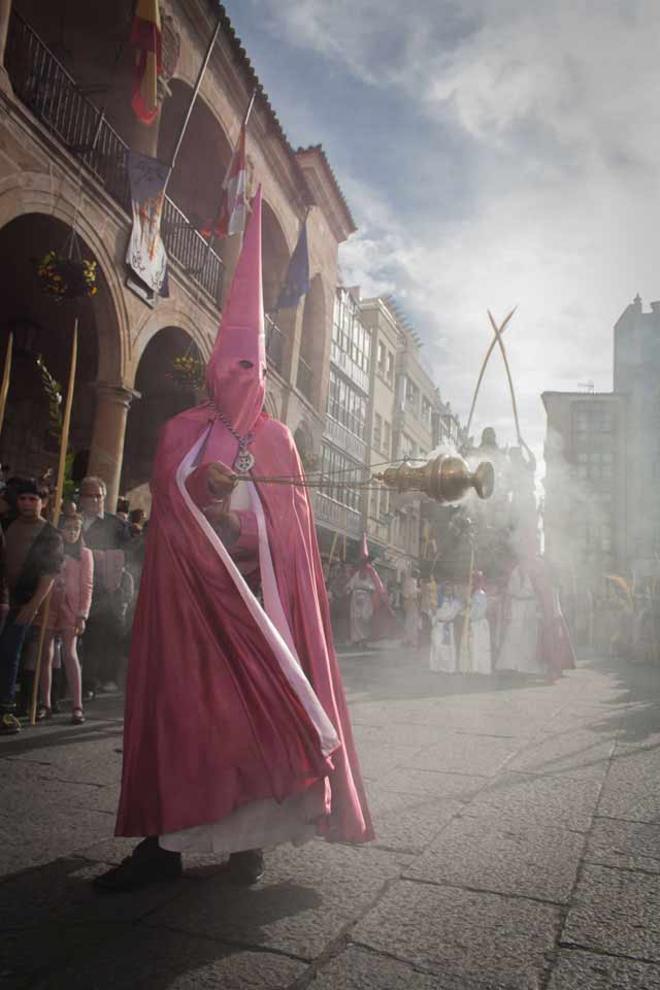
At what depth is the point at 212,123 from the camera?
1449 cm

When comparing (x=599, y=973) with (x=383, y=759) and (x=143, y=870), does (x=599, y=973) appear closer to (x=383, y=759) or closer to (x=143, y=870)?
(x=143, y=870)

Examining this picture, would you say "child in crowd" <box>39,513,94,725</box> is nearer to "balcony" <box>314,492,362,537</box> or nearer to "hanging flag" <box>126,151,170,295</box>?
"hanging flag" <box>126,151,170,295</box>

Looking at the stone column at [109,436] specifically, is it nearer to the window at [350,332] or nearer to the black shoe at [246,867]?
the black shoe at [246,867]

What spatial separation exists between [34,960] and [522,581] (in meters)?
10.8

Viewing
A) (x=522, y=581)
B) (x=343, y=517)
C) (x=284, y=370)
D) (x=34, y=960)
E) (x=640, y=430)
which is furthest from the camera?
(x=640, y=430)

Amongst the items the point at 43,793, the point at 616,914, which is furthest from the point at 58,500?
the point at 616,914

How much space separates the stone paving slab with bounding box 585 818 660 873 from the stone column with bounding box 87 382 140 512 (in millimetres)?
8992

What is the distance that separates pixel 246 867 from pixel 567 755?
2.96 m

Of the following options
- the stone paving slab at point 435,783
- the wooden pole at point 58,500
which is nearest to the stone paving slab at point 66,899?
the stone paving slab at point 435,783

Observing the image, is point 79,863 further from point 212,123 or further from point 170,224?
point 212,123

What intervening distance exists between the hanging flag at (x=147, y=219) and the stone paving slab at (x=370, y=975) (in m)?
10.8

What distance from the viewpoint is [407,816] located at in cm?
332

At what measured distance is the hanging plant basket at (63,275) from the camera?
Result: 27.1 ft

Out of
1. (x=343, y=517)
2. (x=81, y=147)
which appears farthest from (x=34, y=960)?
(x=343, y=517)
